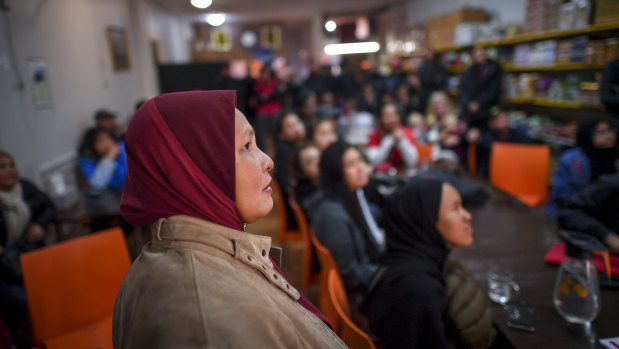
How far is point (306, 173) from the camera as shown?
8.73 ft

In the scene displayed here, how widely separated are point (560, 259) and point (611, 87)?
227cm

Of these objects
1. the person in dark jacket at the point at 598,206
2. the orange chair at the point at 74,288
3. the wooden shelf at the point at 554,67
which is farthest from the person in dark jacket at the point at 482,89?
the orange chair at the point at 74,288

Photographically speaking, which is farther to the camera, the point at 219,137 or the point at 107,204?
the point at 107,204

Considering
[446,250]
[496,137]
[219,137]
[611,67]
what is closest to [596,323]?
[446,250]

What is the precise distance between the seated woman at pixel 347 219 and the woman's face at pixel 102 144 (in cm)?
208

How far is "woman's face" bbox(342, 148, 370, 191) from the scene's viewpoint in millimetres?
2148

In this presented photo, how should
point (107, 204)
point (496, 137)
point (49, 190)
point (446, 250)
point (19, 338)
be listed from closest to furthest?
point (446, 250) < point (19, 338) < point (107, 204) < point (49, 190) < point (496, 137)

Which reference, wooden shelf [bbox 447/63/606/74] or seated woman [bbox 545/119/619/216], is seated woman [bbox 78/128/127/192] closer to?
seated woman [bbox 545/119/619/216]

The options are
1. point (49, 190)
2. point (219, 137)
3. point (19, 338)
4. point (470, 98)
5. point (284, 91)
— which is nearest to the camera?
point (219, 137)

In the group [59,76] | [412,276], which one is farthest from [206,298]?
[59,76]

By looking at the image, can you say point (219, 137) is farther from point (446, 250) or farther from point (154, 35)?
point (154, 35)

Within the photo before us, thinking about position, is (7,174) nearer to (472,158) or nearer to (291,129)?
(291,129)

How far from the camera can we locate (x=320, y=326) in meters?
0.72

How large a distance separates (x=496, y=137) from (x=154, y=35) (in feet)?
23.2
